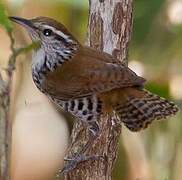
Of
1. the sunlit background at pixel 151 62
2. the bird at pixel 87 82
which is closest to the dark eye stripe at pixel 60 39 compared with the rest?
the bird at pixel 87 82

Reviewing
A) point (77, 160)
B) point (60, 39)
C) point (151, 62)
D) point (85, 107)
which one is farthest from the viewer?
point (151, 62)

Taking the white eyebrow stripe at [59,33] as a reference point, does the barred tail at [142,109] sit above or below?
below

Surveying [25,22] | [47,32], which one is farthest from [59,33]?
[25,22]

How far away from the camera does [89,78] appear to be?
3.21m

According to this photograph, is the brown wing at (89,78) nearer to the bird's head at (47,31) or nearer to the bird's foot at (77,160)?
the bird's head at (47,31)

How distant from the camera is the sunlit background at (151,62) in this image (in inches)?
167

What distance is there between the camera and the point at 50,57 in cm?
334

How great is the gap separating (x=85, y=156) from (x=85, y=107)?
213 millimetres

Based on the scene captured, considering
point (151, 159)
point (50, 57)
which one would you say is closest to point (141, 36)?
point (151, 159)

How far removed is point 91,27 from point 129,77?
0.26 meters

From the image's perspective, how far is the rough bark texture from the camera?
3.10 m

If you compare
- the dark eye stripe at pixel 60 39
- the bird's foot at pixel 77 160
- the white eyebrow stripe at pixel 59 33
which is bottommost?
the bird's foot at pixel 77 160

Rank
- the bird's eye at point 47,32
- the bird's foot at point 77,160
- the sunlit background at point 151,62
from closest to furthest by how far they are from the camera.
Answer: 1. the bird's foot at point 77,160
2. the bird's eye at point 47,32
3. the sunlit background at point 151,62

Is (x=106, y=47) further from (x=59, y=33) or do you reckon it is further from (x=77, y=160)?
(x=77, y=160)
